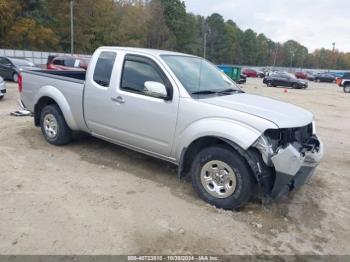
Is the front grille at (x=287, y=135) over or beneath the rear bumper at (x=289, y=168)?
over

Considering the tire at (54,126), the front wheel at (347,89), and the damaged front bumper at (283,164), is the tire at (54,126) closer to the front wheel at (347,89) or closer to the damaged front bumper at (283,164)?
the damaged front bumper at (283,164)

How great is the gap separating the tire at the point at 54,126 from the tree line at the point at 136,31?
4626 cm

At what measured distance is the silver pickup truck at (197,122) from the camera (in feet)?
12.9

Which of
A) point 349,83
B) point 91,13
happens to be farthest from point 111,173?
point 91,13

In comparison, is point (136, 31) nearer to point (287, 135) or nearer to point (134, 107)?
point (134, 107)

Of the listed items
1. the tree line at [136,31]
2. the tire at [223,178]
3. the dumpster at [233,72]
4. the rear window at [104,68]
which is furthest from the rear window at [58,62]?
the tree line at [136,31]

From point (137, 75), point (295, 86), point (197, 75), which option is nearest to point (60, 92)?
point (137, 75)

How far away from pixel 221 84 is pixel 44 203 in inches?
118

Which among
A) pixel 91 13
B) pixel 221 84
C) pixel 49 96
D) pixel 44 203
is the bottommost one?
pixel 44 203

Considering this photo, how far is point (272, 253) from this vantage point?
340 centimetres

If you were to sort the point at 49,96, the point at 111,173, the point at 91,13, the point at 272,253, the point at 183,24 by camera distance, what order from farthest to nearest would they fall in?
the point at 183,24, the point at 91,13, the point at 49,96, the point at 111,173, the point at 272,253

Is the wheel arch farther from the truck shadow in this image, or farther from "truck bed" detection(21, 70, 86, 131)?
"truck bed" detection(21, 70, 86, 131)

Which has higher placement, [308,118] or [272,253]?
[308,118]

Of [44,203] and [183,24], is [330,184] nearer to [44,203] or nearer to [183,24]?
[44,203]
